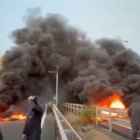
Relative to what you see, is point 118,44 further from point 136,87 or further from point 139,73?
point 136,87

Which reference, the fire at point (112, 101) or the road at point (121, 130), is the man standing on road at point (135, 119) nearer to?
the road at point (121, 130)

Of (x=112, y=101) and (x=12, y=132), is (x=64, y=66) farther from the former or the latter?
(x=12, y=132)

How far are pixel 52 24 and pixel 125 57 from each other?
63.3 ft

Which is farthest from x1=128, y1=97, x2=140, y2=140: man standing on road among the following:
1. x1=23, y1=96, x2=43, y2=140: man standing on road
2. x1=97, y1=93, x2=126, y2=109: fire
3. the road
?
x1=97, y1=93, x2=126, y2=109: fire

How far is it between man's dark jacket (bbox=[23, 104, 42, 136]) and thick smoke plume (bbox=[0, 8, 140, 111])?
36.4m

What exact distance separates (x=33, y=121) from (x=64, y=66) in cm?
5314

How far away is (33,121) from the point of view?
34.8 feet

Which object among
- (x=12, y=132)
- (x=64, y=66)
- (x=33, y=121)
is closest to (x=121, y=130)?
(x=33, y=121)

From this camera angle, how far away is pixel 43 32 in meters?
67.4

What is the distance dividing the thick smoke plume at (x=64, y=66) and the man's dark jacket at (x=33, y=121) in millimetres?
36384

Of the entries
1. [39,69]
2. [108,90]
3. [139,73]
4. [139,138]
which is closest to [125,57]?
[139,73]

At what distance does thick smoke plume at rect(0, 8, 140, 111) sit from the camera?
5244cm

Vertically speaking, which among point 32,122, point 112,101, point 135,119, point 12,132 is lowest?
point 12,132

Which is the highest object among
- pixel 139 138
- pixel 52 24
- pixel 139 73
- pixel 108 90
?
pixel 52 24
